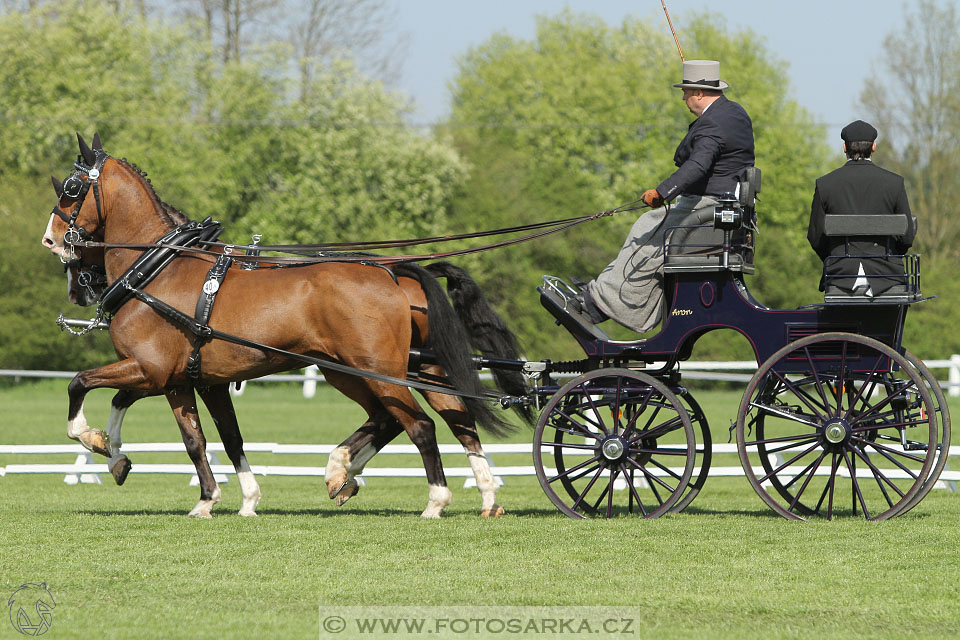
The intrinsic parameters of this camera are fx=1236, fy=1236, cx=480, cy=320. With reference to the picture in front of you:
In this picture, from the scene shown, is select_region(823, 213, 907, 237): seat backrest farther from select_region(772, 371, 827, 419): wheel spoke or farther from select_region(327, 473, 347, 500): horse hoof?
select_region(327, 473, 347, 500): horse hoof

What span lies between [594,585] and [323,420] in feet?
52.5

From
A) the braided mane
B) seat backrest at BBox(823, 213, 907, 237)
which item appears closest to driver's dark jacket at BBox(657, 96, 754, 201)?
seat backrest at BBox(823, 213, 907, 237)

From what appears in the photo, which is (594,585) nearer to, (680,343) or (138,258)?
(680,343)

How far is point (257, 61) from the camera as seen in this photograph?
39.7 metres

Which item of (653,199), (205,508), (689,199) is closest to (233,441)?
(205,508)

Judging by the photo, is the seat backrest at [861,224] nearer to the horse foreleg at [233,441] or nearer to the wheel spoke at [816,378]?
the wheel spoke at [816,378]

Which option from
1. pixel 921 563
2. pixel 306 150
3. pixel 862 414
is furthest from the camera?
pixel 306 150

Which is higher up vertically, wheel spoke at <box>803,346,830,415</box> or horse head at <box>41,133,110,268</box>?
horse head at <box>41,133,110,268</box>

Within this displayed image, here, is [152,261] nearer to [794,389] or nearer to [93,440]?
[93,440]

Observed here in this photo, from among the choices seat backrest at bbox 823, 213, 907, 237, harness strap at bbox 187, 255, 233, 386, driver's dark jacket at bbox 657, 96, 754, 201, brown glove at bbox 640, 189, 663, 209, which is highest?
driver's dark jacket at bbox 657, 96, 754, 201

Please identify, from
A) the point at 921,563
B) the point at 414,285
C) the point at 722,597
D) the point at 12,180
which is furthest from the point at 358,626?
the point at 12,180

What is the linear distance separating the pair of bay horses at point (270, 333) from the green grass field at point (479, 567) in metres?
0.56

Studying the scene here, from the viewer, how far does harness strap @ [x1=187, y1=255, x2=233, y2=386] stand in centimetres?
842

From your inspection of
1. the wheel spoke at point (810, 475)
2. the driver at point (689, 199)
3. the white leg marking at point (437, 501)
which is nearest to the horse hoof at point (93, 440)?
the white leg marking at point (437, 501)
